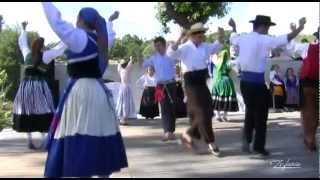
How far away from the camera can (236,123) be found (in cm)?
1309

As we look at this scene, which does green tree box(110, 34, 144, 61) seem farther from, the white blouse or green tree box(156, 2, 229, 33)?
the white blouse

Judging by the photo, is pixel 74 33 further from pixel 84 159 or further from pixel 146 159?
pixel 146 159

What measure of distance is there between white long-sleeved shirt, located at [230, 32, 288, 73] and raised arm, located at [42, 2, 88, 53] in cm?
320

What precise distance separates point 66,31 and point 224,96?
26.3 feet

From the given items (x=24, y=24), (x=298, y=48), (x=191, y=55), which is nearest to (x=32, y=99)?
(x=24, y=24)

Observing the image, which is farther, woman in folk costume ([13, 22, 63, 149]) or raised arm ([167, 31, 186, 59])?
woman in folk costume ([13, 22, 63, 149])

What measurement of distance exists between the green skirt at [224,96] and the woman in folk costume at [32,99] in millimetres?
4525

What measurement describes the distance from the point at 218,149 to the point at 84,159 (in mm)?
3367

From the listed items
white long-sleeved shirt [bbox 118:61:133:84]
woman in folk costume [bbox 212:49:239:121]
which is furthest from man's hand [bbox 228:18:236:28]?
white long-sleeved shirt [bbox 118:61:133:84]

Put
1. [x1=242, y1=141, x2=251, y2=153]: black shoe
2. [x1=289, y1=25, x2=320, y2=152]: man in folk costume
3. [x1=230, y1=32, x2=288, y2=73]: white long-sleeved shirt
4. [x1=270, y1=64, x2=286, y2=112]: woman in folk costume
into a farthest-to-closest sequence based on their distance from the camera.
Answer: [x1=270, y1=64, x2=286, y2=112]: woman in folk costume, [x1=242, y1=141, x2=251, y2=153]: black shoe, [x1=289, y1=25, x2=320, y2=152]: man in folk costume, [x1=230, y1=32, x2=288, y2=73]: white long-sleeved shirt

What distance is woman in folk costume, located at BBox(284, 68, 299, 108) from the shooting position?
746 inches

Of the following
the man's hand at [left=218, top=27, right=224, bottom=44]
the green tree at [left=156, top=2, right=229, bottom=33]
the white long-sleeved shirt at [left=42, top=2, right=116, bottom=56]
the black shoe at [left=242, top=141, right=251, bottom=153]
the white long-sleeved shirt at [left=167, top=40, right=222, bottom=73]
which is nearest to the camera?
the white long-sleeved shirt at [left=42, top=2, right=116, bottom=56]

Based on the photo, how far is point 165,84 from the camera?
10.3 metres

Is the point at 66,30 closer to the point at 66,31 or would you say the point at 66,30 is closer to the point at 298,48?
the point at 66,31
